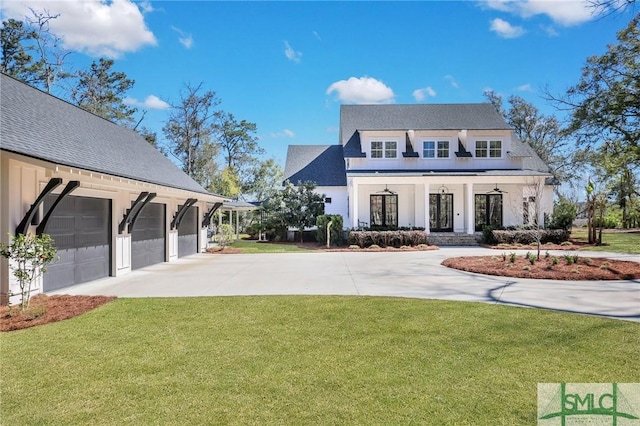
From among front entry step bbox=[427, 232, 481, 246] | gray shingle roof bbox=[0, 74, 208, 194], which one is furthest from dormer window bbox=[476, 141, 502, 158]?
gray shingle roof bbox=[0, 74, 208, 194]

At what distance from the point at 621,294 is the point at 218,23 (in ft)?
44.0

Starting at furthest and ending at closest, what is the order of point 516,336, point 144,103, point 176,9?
point 144,103
point 176,9
point 516,336

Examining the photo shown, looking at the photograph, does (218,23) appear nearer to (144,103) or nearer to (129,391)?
(129,391)

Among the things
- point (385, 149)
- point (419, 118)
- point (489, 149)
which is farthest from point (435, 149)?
point (489, 149)

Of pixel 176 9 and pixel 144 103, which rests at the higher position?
pixel 144 103

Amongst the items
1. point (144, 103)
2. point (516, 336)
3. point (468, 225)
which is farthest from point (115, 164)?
point (144, 103)

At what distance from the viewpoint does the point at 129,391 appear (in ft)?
11.9

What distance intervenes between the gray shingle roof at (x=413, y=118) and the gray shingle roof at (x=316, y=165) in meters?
1.80

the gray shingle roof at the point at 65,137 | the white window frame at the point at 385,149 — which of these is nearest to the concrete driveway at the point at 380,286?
the gray shingle roof at the point at 65,137

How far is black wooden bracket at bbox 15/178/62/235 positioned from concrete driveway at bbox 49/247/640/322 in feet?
6.36

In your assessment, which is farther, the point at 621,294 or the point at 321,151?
the point at 321,151

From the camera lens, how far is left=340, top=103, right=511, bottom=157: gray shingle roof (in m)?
25.8

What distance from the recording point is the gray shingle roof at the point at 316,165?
2613 centimetres

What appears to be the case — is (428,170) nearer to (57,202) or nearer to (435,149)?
(435,149)
